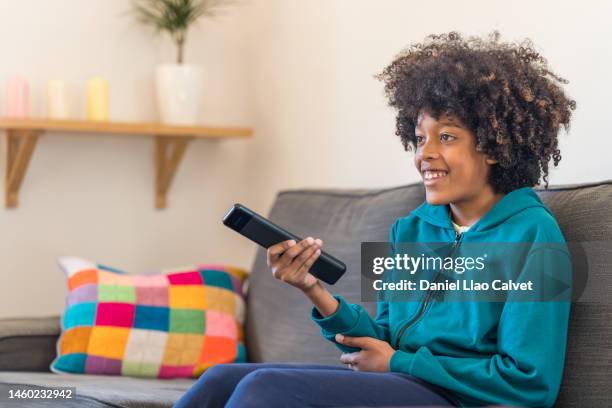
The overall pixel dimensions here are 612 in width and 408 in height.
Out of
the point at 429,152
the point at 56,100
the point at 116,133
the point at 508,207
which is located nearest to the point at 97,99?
the point at 56,100

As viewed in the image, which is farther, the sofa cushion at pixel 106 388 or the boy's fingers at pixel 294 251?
the sofa cushion at pixel 106 388

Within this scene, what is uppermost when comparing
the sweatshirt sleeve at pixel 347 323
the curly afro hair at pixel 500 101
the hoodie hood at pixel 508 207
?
the curly afro hair at pixel 500 101

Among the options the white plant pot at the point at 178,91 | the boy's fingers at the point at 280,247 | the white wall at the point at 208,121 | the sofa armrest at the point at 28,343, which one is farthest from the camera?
the white plant pot at the point at 178,91

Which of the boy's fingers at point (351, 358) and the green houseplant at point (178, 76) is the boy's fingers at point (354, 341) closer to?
the boy's fingers at point (351, 358)

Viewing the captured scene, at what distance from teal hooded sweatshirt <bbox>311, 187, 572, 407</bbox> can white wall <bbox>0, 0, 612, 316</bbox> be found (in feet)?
3.10

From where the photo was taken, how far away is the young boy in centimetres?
142

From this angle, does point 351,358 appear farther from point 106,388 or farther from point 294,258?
point 106,388

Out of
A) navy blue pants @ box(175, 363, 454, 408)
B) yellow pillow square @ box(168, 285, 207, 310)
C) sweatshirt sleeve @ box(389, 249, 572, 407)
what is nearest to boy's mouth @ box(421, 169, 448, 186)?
sweatshirt sleeve @ box(389, 249, 572, 407)

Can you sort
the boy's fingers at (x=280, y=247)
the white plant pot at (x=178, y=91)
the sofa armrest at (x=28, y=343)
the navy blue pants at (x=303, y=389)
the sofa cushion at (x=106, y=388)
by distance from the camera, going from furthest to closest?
the white plant pot at (x=178, y=91), the sofa armrest at (x=28, y=343), the sofa cushion at (x=106, y=388), the boy's fingers at (x=280, y=247), the navy blue pants at (x=303, y=389)

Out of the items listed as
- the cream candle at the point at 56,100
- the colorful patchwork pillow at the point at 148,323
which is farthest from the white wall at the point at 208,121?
the colorful patchwork pillow at the point at 148,323

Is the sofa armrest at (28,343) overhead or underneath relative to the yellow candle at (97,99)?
underneath

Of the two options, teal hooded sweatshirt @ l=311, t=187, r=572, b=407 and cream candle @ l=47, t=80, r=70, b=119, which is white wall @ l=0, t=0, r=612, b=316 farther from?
teal hooded sweatshirt @ l=311, t=187, r=572, b=407

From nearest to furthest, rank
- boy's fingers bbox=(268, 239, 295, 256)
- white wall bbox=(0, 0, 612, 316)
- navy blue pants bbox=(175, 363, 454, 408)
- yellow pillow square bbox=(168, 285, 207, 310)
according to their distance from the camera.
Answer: navy blue pants bbox=(175, 363, 454, 408), boy's fingers bbox=(268, 239, 295, 256), yellow pillow square bbox=(168, 285, 207, 310), white wall bbox=(0, 0, 612, 316)

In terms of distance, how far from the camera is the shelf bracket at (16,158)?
9.32 ft
